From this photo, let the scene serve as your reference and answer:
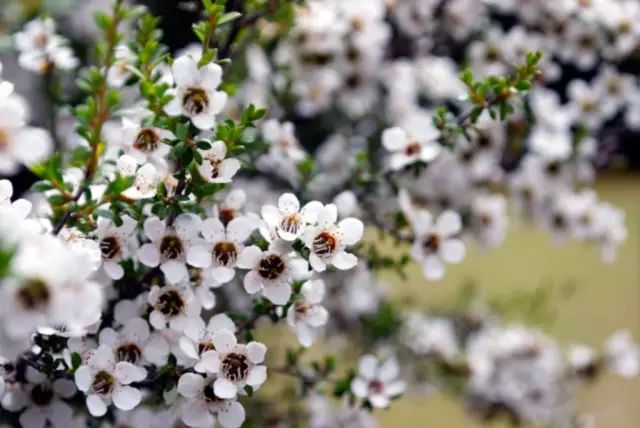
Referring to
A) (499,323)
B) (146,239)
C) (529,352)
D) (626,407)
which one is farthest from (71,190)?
(626,407)

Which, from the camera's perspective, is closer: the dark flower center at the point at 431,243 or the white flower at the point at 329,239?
the white flower at the point at 329,239

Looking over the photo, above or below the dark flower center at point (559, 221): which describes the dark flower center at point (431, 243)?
below

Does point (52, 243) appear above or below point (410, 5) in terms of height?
below

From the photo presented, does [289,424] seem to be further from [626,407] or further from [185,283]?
[626,407]

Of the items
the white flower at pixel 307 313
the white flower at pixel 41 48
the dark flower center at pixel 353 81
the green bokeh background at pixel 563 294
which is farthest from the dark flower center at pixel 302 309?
the green bokeh background at pixel 563 294

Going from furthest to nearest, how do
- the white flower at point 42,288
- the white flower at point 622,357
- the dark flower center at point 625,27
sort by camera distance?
1. the white flower at point 622,357
2. the dark flower center at point 625,27
3. the white flower at point 42,288

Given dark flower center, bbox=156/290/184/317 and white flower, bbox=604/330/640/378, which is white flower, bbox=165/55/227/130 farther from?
white flower, bbox=604/330/640/378

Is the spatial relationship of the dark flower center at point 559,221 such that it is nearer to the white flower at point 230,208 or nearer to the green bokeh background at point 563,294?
the green bokeh background at point 563,294

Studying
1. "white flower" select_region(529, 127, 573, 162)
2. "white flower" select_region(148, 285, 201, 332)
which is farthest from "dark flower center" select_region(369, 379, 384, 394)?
"white flower" select_region(529, 127, 573, 162)
